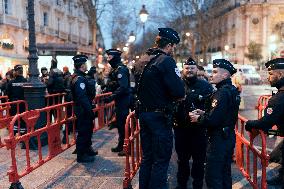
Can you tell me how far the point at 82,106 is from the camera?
7.24 metres

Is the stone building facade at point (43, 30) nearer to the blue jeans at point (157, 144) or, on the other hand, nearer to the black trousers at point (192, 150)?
the black trousers at point (192, 150)

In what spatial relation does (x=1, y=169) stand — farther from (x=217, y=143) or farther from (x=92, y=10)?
(x=92, y=10)

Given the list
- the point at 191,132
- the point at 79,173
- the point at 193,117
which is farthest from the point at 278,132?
the point at 79,173

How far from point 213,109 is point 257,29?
69.3 metres

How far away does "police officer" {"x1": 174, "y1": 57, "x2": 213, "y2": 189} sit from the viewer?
5500 millimetres

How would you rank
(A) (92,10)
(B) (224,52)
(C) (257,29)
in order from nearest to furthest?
1. (A) (92,10)
2. (C) (257,29)
3. (B) (224,52)

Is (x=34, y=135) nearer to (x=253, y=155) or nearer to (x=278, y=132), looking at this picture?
(x=253, y=155)

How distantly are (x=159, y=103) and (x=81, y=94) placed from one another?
2712mm

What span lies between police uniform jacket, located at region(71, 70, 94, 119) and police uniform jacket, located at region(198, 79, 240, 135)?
9.59 feet

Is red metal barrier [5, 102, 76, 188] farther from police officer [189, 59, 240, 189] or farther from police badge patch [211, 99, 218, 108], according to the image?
police badge patch [211, 99, 218, 108]

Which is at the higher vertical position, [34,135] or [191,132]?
[191,132]

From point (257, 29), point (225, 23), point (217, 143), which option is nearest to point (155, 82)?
point (217, 143)

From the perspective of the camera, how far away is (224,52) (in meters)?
76.5

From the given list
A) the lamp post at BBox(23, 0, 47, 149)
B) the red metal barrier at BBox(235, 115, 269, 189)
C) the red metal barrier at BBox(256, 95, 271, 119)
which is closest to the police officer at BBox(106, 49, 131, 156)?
the lamp post at BBox(23, 0, 47, 149)
